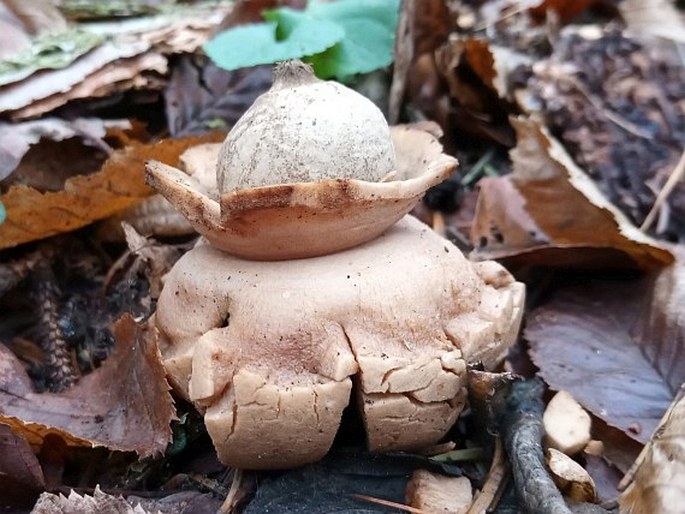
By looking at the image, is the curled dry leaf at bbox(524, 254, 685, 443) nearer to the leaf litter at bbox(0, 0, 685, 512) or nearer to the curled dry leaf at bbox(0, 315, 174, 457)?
the leaf litter at bbox(0, 0, 685, 512)

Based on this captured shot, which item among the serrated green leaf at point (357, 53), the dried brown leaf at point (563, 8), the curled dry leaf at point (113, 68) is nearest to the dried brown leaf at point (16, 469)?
the curled dry leaf at point (113, 68)

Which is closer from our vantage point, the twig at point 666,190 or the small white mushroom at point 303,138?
the small white mushroom at point 303,138

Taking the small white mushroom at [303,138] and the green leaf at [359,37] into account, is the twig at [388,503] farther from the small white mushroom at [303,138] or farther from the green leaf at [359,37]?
the green leaf at [359,37]

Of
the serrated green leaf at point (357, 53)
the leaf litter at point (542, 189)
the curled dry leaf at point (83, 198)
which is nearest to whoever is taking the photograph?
the leaf litter at point (542, 189)

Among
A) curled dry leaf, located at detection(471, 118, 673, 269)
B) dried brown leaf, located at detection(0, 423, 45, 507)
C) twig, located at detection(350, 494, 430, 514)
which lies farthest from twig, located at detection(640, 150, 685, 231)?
dried brown leaf, located at detection(0, 423, 45, 507)

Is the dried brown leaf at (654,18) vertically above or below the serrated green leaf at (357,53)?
below

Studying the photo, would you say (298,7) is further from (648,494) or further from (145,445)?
(648,494)
